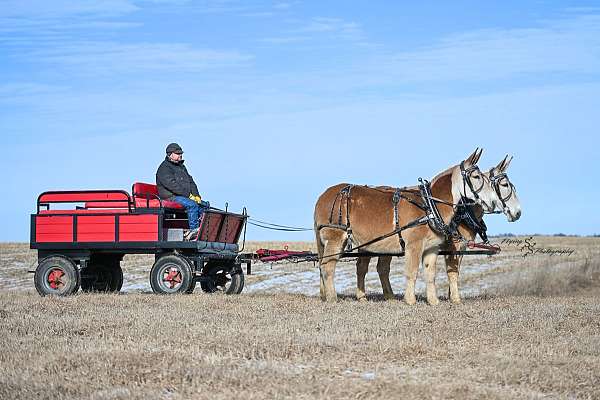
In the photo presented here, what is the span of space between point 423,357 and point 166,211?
29.9 ft

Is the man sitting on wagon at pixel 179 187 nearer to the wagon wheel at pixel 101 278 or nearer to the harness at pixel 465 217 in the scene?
the wagon wheel at pixel 101 278

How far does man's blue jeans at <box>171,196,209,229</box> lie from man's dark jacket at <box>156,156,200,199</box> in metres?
0.15

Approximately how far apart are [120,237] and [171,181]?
1.37m

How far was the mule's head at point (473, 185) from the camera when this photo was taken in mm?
15469

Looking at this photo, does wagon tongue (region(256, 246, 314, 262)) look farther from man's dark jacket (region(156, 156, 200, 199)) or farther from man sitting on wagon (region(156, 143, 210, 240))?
man's dark jacket (region(156, 156, 200, 199))

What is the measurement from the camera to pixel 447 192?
15867 millimetres

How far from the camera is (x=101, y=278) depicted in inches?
780

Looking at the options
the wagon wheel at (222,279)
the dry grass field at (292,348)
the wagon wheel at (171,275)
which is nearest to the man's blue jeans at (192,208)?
the wagon wheel at (171,275)

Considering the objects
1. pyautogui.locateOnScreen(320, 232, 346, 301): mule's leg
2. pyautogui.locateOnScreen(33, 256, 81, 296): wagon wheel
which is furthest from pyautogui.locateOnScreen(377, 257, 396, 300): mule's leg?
pyautogui.locateOnScreen(33, 256, 81, 296): wagon wheel

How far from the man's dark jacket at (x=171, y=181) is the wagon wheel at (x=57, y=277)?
2.14m

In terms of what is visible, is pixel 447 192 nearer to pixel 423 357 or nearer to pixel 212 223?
pixel 212 223

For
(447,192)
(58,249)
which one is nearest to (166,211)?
(58,249)

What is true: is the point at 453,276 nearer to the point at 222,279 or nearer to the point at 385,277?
the point at 385,277

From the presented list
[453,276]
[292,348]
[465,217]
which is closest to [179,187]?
[453,276]
